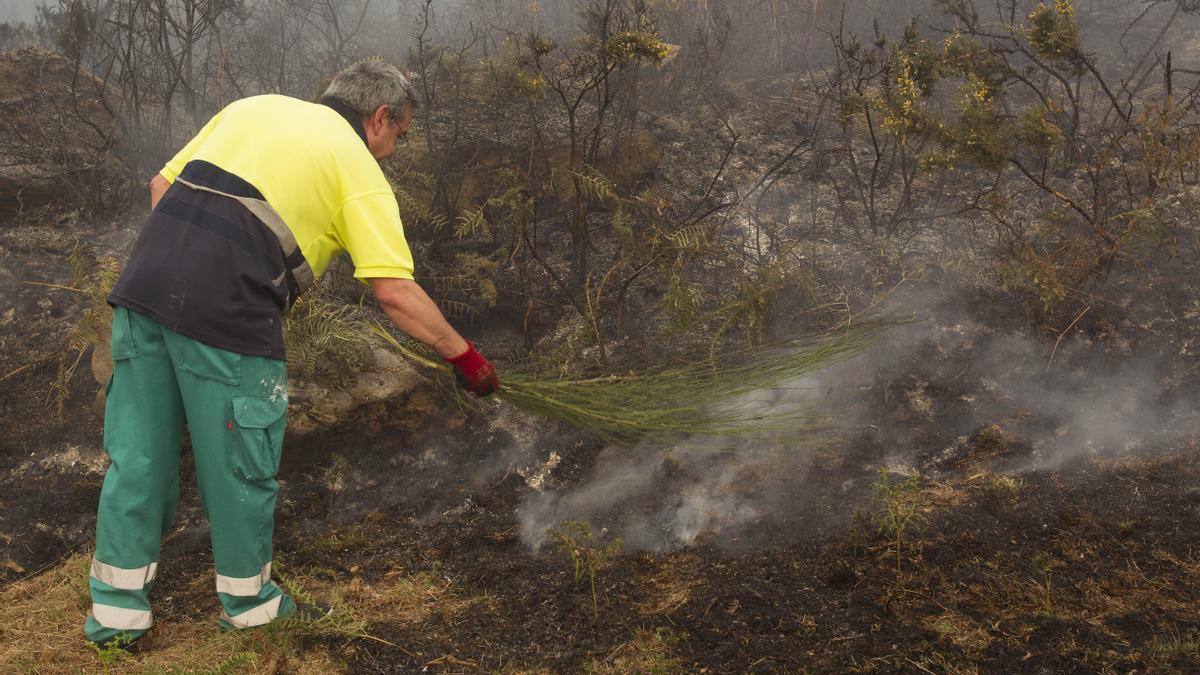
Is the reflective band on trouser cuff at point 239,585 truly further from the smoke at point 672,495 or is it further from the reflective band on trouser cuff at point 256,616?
the smoke at point 672,495

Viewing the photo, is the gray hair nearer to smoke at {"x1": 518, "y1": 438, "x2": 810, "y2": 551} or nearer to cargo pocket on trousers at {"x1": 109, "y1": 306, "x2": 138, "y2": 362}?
cargo pocket on trousers at {"x1": 109, "y1": 306, "x2": 138, "y2": 362}

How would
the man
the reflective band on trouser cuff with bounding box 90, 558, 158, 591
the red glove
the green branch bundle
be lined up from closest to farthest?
the man → the reflective band on trouser cuff with bounding box 90, 558, 158, 591 → the red glove → the green branch bundle

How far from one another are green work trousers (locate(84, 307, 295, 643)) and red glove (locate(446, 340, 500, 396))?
52 centimetres

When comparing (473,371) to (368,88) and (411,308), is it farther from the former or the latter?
(368,88)

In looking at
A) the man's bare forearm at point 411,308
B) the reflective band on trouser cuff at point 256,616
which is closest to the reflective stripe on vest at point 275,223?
the man's bare forearm at point 411,308

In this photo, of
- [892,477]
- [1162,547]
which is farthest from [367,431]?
[1162,547]

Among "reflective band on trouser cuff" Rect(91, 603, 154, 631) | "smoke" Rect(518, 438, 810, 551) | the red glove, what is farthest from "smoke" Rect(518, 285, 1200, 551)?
"reflective band on trouser cuff" Rect(91, 603, 154, 631)

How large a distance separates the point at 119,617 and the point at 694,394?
208cm

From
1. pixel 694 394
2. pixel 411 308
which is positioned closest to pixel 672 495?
pixel 694 394

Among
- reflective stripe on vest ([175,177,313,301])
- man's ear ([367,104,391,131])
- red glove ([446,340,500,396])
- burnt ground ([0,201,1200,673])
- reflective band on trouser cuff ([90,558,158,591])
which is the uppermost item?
man's ear ([367,104,391,131])

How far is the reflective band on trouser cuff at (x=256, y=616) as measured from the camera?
8.82 feet

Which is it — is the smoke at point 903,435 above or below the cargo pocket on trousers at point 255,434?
below

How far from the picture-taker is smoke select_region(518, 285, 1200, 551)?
3396 millimetres

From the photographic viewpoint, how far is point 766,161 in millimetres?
5824
